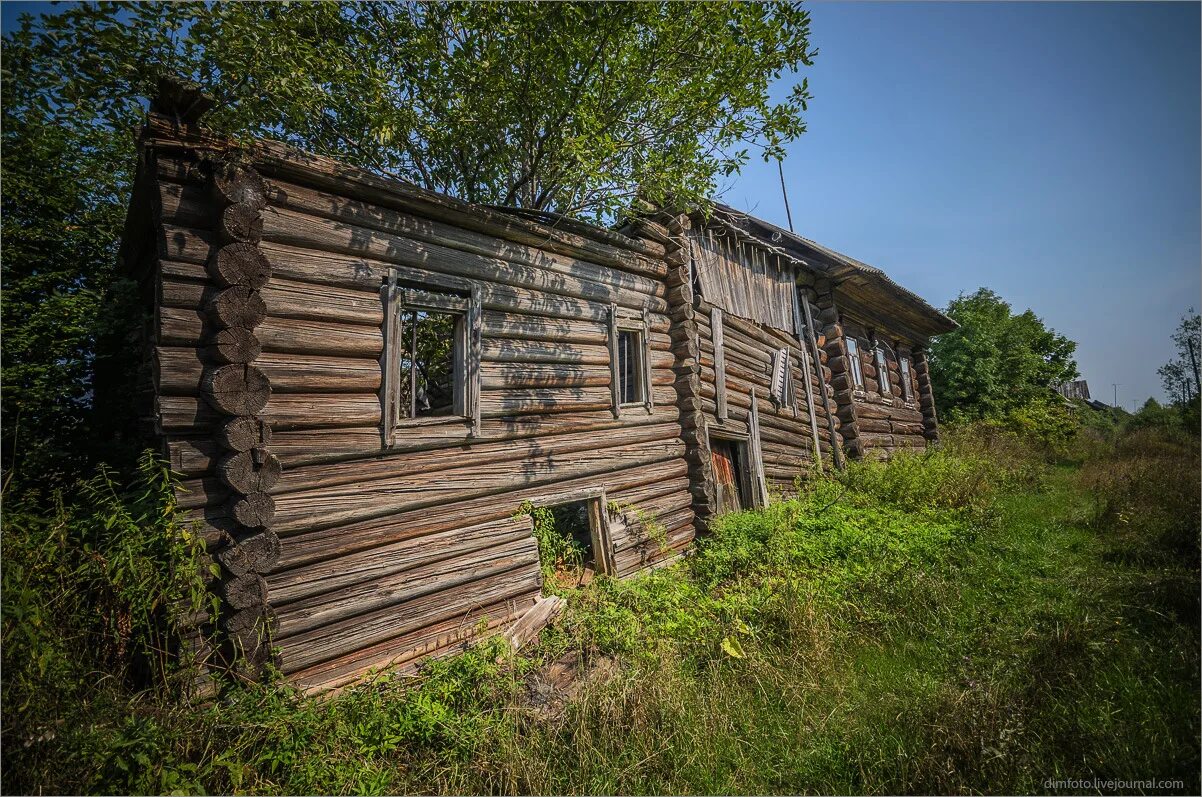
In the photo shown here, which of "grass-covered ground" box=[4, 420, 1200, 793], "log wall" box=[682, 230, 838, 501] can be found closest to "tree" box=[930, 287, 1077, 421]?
"log wall" box=[682, 230, 838, 501]

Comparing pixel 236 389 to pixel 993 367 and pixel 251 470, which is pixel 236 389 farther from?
pixel 993 367

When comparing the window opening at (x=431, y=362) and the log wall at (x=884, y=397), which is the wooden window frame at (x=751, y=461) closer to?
the log wall at (x=884, y=397)

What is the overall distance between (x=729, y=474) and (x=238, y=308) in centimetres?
821

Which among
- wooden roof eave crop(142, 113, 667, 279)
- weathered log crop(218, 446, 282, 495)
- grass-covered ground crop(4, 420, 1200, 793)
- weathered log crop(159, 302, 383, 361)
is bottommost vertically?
grass-covered ground crop(4, 420, 1200, 793)

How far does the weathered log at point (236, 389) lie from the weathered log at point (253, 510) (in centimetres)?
68

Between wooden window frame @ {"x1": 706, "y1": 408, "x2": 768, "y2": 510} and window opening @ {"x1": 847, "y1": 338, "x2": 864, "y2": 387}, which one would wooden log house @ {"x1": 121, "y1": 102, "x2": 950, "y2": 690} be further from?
window opening @ {"x1": 847, "y1": 338, "x2": 864, "y2": 387}

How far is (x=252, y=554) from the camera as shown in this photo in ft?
12.6

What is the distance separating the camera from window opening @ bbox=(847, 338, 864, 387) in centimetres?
1309

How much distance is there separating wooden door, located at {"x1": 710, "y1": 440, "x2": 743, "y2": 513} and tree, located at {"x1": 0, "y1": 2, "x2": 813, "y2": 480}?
4664 mm

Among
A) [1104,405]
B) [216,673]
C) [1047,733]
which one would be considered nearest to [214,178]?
[216,673]

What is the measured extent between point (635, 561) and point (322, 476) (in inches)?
171

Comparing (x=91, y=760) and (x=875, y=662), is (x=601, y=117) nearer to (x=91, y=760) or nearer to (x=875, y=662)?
(x=875, y=662)

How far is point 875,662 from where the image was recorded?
13.7 ft

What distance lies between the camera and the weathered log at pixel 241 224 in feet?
13.1
